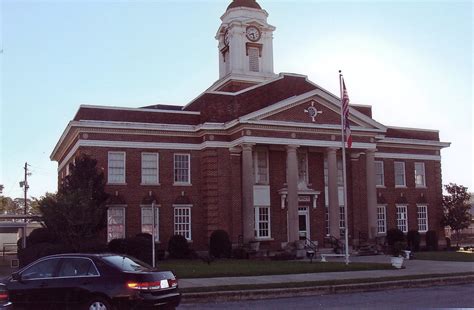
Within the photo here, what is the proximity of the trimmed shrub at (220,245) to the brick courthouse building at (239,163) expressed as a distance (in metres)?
1.29

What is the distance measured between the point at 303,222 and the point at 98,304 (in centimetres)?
2928

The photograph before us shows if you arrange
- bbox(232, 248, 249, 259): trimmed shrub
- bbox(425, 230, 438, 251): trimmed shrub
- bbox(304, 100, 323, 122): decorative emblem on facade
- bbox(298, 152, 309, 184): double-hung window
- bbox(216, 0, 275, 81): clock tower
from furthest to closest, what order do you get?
bbox(216, 0, 275, 81): clock tower → bbox(425, 230, 438, 251): trimmed shrub → bbox(298, 152, 309, 184): double-hung window → bbox(304, 100, 323, 122): decorative emblem on facade → bbox(232, 248, 249, 259): trimmed shrub

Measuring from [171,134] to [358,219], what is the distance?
47.2ft

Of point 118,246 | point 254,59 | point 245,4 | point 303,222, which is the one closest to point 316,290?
point 118,246

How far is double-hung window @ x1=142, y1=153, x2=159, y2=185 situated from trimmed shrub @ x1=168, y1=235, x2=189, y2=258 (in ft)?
13.7

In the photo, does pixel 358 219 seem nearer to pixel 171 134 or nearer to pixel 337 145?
pixel 337 145

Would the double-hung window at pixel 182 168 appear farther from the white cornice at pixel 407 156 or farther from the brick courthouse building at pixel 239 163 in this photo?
the white cornice at pixel 407 156

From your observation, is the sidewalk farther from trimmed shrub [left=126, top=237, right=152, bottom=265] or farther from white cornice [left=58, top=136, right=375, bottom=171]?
white cornice [left=58, top=136, right=375, bottom=171]

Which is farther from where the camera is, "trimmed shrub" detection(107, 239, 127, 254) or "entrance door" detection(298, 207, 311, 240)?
"entrance door" detection(298, 207, 311, 240)

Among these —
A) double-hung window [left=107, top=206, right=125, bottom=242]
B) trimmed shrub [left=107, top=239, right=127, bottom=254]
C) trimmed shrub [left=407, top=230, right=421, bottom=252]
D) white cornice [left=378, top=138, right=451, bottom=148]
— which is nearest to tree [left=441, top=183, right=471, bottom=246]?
white cornice [left=378, top=138, right=451, bottom=148]

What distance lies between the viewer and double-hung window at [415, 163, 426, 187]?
153ft

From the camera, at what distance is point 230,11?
46688 millimetres

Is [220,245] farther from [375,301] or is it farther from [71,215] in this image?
[375,301]

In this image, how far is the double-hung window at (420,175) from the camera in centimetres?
4678
